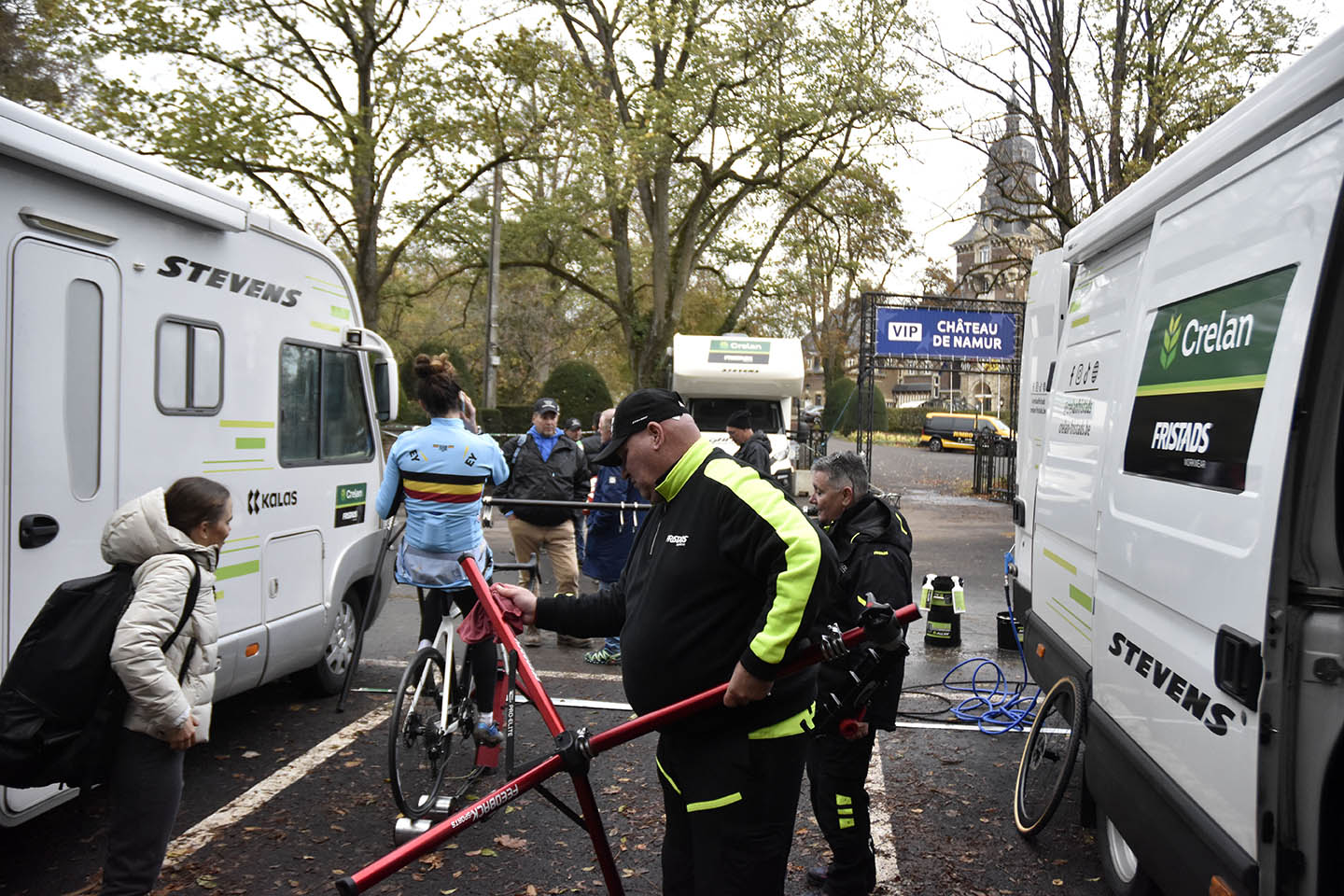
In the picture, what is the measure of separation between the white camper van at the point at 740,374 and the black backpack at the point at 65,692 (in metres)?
15.6

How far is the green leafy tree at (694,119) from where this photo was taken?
21.7 metres

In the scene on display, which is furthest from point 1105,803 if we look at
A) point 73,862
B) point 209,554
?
point 73,862

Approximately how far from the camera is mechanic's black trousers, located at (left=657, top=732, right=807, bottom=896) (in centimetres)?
259

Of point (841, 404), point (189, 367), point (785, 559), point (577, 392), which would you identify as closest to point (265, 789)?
point (189, 367)

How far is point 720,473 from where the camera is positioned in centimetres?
271

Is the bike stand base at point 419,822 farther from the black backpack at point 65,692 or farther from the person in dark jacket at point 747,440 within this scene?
the person in dark jacket at point 747,440

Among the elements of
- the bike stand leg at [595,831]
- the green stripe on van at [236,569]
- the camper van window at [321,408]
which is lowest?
the bike stand leg at [595,831]

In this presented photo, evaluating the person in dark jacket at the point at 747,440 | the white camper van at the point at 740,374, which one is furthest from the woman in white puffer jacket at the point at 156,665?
the white camper van at the point at 740,374

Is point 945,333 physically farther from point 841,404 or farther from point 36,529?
point 841,404

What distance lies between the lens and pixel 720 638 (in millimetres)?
2693

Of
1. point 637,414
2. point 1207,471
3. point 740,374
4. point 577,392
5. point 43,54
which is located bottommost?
point 1207,471

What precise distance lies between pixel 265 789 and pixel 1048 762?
12.4 feet

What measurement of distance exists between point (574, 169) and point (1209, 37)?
1194 centimetres

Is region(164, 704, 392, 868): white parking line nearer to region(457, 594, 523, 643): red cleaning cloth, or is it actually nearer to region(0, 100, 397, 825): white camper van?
region(0, 100, 397, 825): white camper van
